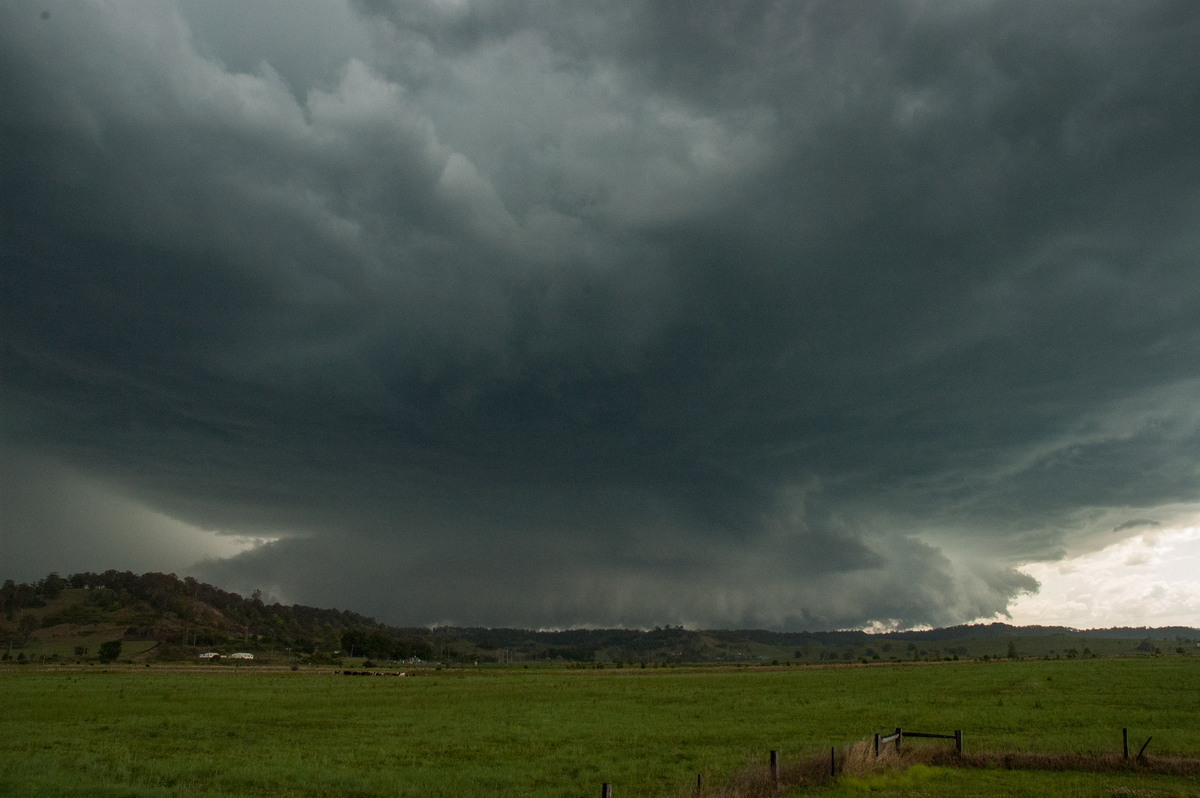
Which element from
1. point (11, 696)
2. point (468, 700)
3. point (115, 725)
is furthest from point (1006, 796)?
point (11, 696)

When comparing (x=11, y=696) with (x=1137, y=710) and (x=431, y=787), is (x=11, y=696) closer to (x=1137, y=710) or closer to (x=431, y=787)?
(x=431, y=787)

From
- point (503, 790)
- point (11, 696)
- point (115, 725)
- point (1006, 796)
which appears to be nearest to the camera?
point (1006, 796)

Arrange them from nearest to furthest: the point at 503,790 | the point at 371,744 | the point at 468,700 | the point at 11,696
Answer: the point at 503,790 → the point at 371,744 → the point at 11,696 → the point at 468,700

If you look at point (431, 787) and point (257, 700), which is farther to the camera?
point (257, 700)

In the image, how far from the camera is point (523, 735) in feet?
159

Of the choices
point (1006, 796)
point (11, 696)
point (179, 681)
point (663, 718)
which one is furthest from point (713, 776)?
point (179, 681)

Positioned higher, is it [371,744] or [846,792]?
[846,792]

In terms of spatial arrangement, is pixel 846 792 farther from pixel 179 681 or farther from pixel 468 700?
pixel 179 681

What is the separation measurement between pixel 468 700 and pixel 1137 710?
204ft

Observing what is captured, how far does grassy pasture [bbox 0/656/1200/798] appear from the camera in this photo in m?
29.4

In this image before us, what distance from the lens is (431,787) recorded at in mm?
30453

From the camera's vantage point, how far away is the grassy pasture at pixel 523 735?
29422 millimetres

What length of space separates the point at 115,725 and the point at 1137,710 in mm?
75679

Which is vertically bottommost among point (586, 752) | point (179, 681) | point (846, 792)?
point (179, 681)
